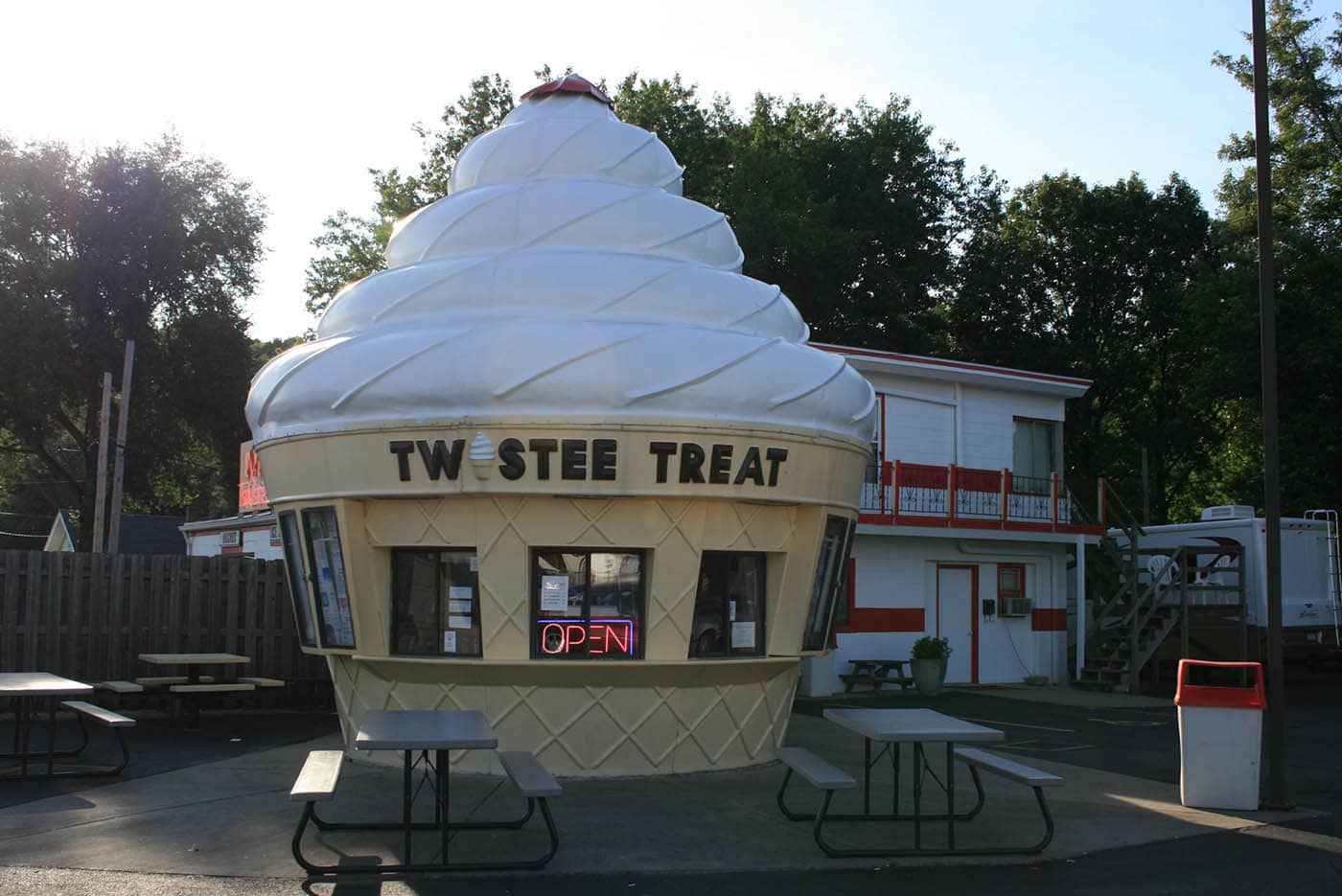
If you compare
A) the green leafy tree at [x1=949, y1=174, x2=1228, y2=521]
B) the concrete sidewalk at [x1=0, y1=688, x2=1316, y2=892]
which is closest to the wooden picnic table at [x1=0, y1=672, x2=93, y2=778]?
the concrete sidewalk at [x1=0, y1=688, x2=1316, y2=892]

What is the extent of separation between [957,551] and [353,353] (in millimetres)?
14041

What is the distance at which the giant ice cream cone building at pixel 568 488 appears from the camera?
11.0 m

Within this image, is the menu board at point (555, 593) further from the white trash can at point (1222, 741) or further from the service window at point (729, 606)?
the white trash can at point (1222, 741)

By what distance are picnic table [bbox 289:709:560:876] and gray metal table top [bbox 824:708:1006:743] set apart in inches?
95.3

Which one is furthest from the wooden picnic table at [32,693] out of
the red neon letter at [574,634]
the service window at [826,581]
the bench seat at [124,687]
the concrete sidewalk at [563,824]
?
the service window at [826,581]

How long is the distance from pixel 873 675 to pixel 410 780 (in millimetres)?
13418

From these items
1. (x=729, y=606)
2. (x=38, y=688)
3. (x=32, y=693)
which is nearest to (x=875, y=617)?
(x=729, y=606)

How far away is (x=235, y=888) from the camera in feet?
24.7

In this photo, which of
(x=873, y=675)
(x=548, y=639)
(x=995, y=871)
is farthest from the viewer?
(x=873, y=675)

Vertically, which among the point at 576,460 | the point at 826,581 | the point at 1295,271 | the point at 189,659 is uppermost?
the point at 1295,271

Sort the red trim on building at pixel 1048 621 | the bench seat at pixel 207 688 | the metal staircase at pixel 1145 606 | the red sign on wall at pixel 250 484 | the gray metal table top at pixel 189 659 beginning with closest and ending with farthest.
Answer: the bench seat at pixel 207 688, the gray metal table top at pixel 189 659, the metal staircase at pixel 1145 606, the red trim on building at pixel 1048 621, the red sign on wall at pixel 250 484

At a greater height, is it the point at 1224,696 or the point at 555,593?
the point at 555,593

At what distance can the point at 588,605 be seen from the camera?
37.2 feet

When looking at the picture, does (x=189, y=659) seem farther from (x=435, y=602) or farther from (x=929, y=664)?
(x=929, y=664)
